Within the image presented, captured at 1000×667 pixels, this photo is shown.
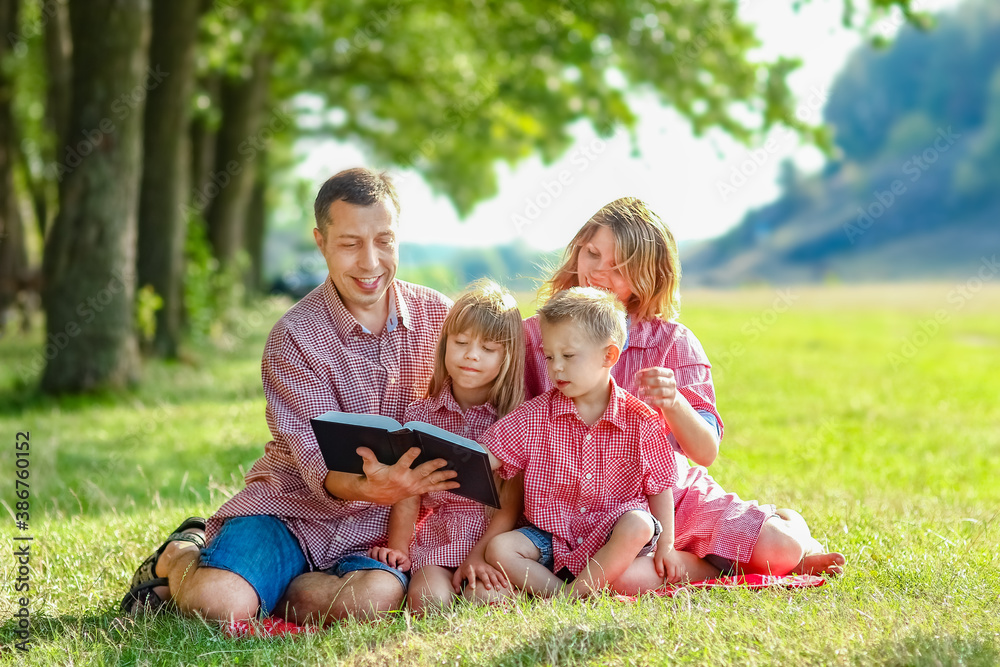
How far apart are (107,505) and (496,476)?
2890 mm

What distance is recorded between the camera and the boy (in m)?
3.69

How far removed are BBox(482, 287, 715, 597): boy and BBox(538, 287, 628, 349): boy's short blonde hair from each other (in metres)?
0.01

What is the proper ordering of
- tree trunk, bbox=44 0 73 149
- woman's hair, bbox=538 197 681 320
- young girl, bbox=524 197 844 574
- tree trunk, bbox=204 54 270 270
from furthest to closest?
tree trunk, bbox=204 54 270 270 → tree trunk, bbox=44 0 73 149 → woman's hair, bbox=538 197 681 320 → young girl, bbox=524 197 844 574

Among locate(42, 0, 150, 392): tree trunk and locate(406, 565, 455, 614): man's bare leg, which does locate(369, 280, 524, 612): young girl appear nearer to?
locate(406, 565, 455, 614): man's bare leg

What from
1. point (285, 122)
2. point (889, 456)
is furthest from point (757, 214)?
point (889, 456)

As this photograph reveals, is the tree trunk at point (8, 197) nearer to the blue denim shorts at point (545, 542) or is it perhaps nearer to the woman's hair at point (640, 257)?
the woman's hair at point (640, 257)

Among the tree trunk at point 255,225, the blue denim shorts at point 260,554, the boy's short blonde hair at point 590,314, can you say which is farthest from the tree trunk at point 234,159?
the boy's short blonde hair at point 590,314

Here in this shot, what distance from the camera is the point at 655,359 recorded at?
4152 mm

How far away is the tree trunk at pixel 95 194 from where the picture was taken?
9.08m

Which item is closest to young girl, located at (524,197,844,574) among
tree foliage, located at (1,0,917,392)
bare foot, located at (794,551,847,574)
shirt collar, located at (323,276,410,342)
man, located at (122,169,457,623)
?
bare foot, located at (794,551,847,574)

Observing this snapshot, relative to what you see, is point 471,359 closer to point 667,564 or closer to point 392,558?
point 392,558

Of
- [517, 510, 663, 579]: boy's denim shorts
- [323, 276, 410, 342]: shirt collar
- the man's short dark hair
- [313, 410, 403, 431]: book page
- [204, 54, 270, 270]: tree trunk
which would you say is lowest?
[517, 510, 663, 579]: boy's denim shorts

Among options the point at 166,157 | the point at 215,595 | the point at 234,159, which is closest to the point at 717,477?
the point at 215,595

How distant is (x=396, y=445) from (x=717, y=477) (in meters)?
3.17
